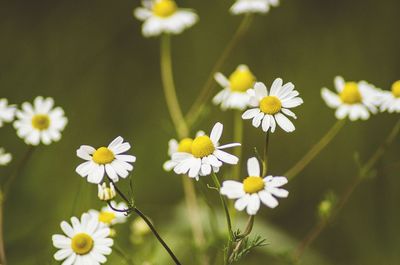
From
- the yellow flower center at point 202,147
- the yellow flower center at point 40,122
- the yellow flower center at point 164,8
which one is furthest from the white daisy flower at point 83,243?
the yellow flower center at point 164,8

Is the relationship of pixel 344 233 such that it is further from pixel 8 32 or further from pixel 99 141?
pixel 8 32

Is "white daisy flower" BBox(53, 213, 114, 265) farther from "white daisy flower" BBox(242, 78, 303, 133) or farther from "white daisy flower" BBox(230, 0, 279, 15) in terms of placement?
"white daisy flower" BBox(230, 0, 279, 15)

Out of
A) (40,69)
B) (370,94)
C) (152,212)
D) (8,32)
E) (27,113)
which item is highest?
(8,32)

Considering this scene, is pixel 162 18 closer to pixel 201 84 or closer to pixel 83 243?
pixel 201 84

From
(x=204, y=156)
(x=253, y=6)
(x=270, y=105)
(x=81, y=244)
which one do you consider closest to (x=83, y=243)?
(x=81, y=244)

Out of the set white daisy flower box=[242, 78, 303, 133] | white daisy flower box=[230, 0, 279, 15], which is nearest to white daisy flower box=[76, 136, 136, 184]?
white daisy flower box=[242, 78, 303, 133]

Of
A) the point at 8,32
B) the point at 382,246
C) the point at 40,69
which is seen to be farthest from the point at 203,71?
the point at 382,246
